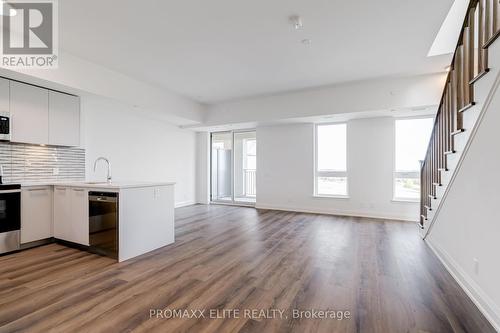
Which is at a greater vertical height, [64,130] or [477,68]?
[477,68]

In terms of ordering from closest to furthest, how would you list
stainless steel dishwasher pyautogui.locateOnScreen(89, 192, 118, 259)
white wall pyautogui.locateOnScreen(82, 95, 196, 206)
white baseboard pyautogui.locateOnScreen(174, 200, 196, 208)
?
1. stainless steel dishwasher pyautogui.locateOnScreen(89, 192, 118, 259)
2. white wall pyautogui.locateOnScreen(82, 95, 196, 206)
3. white baseboard pyautogui.locateOnScreen(174, 200, 196, 208)

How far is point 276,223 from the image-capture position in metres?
5.10

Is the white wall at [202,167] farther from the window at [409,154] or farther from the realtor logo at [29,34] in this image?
the window at [409,154]

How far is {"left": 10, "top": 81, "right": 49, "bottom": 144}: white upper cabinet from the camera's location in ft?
11.2

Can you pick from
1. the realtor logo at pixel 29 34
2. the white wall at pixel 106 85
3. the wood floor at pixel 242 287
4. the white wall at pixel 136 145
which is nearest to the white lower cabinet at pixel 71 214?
the wood floor at pixel 242 287

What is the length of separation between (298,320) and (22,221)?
3.99 meters

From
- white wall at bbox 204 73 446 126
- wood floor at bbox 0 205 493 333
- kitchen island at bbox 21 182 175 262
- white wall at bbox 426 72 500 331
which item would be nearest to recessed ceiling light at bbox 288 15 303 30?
white wall at bbox 426 72 500 331

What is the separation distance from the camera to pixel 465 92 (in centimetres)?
246

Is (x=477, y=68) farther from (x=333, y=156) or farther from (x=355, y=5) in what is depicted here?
(x=333, y=156)

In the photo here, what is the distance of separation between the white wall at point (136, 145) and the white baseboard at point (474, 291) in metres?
5.75

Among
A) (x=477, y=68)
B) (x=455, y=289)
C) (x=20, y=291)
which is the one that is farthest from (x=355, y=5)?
(x=20, y=291)

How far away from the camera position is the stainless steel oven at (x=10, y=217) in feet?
10.5

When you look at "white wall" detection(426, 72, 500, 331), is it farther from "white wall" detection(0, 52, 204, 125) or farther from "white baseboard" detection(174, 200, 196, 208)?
"white baseboard" detection(174, 200, 196, 208)

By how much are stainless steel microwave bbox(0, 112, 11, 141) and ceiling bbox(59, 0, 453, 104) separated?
1247 mm
